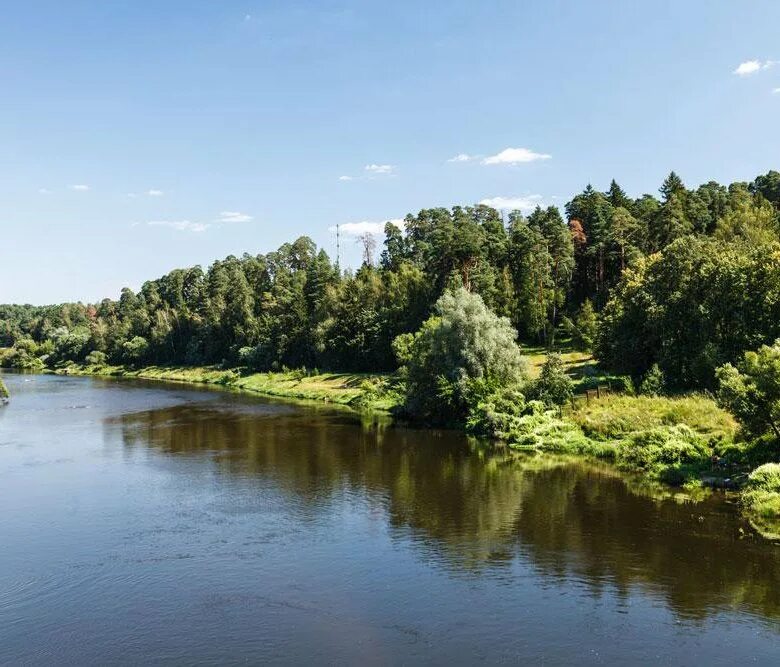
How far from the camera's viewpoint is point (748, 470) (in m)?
37.7

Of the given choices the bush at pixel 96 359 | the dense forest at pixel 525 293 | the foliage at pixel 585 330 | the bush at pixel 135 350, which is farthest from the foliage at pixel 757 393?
the bush at pixel 96 359

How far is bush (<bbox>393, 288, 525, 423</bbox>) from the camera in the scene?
61.3 m

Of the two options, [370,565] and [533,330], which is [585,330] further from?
[370,565]

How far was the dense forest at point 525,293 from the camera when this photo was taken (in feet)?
176

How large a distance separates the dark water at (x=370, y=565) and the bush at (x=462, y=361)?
13.6m

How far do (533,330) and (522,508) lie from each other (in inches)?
2485

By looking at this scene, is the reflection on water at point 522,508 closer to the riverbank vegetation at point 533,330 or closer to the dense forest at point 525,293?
the riverbank vegetation at point 533,330

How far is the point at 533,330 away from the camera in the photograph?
96500mm

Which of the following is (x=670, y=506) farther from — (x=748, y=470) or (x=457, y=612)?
(x=457, y=612)

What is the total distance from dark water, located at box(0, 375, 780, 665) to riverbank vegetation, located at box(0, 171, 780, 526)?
23.7 ft

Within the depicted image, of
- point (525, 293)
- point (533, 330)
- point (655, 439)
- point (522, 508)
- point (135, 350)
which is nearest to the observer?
point (522, 508)

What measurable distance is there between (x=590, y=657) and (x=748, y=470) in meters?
22.5

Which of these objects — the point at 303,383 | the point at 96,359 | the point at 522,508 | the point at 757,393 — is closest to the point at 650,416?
the point at 757,393

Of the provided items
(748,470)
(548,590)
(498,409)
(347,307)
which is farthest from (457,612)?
(347,307)
